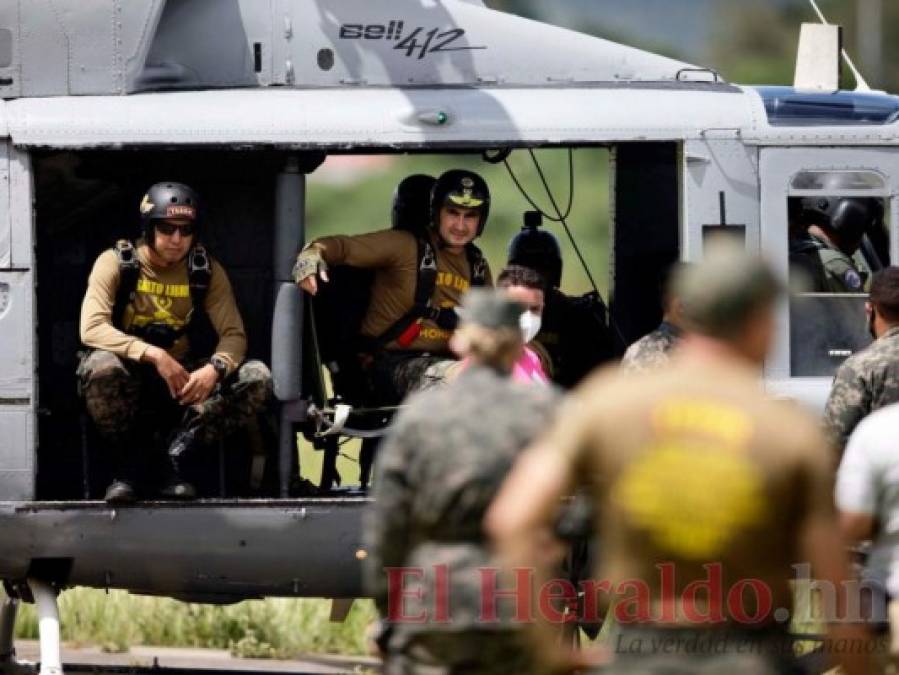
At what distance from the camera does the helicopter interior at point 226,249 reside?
9.36 meters

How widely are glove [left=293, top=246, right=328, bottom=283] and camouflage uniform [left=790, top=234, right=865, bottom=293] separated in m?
2.10

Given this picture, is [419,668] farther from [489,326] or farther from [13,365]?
[13,365]

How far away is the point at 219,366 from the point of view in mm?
8820

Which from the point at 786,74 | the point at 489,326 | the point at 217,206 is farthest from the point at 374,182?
the point at 489,326

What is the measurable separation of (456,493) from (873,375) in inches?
100

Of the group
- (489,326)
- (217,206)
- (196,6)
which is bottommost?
(489,326)

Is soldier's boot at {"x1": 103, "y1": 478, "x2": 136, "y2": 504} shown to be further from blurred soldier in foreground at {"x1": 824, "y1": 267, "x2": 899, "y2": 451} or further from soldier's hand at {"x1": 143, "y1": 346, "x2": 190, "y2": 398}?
blurred soldier in foreground at {"x1": 824, "y1": 267, "x2": 899, "y2": 451}

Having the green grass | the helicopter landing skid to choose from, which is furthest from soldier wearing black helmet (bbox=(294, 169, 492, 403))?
the green grass

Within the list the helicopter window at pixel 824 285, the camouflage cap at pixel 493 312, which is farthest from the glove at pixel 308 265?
the camouflage cap at pixel 493 312

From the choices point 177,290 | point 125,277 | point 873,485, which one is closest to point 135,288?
point 125,277

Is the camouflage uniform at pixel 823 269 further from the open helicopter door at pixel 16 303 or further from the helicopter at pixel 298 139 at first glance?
the open helicopter door at pixel 16 303

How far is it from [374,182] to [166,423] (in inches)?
1456

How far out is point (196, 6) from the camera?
926 cm

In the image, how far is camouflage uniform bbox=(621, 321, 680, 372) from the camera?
814cm
